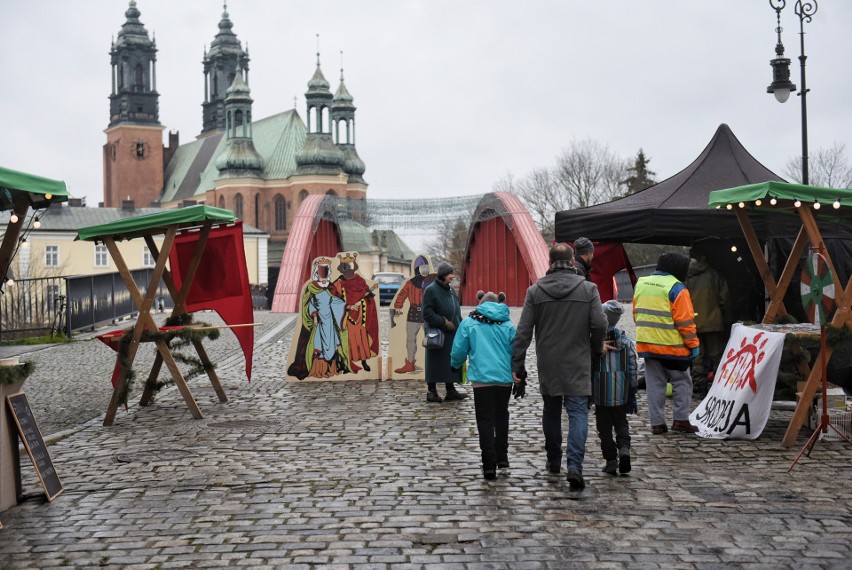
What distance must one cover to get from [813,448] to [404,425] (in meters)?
3.87

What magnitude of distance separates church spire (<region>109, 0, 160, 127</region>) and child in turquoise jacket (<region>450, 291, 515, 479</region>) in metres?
111

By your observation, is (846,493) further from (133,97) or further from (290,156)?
(133,97)

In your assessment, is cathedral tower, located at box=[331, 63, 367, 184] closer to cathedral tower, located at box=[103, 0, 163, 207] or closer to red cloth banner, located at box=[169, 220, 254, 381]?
cathedral tower, located at box=[103, 0, 163, 207]

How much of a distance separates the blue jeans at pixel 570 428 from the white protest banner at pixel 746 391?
2.36 metres

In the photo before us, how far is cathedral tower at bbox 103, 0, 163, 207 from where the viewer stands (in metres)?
114

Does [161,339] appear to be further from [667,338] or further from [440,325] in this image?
[667,338]

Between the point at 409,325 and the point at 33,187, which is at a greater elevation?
the point at 33,187

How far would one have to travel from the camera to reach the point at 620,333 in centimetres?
862

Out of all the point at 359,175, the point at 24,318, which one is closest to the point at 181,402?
the point at 24,318

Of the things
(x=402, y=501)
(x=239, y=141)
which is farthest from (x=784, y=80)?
(x=239, y=141)

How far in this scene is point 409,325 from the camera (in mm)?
15930

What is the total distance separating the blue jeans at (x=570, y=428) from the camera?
8031 mm

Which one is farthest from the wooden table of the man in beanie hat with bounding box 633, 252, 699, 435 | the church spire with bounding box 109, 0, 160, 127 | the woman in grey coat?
the church spire with bounding box 109, 0, 160, 127

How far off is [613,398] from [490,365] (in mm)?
957
